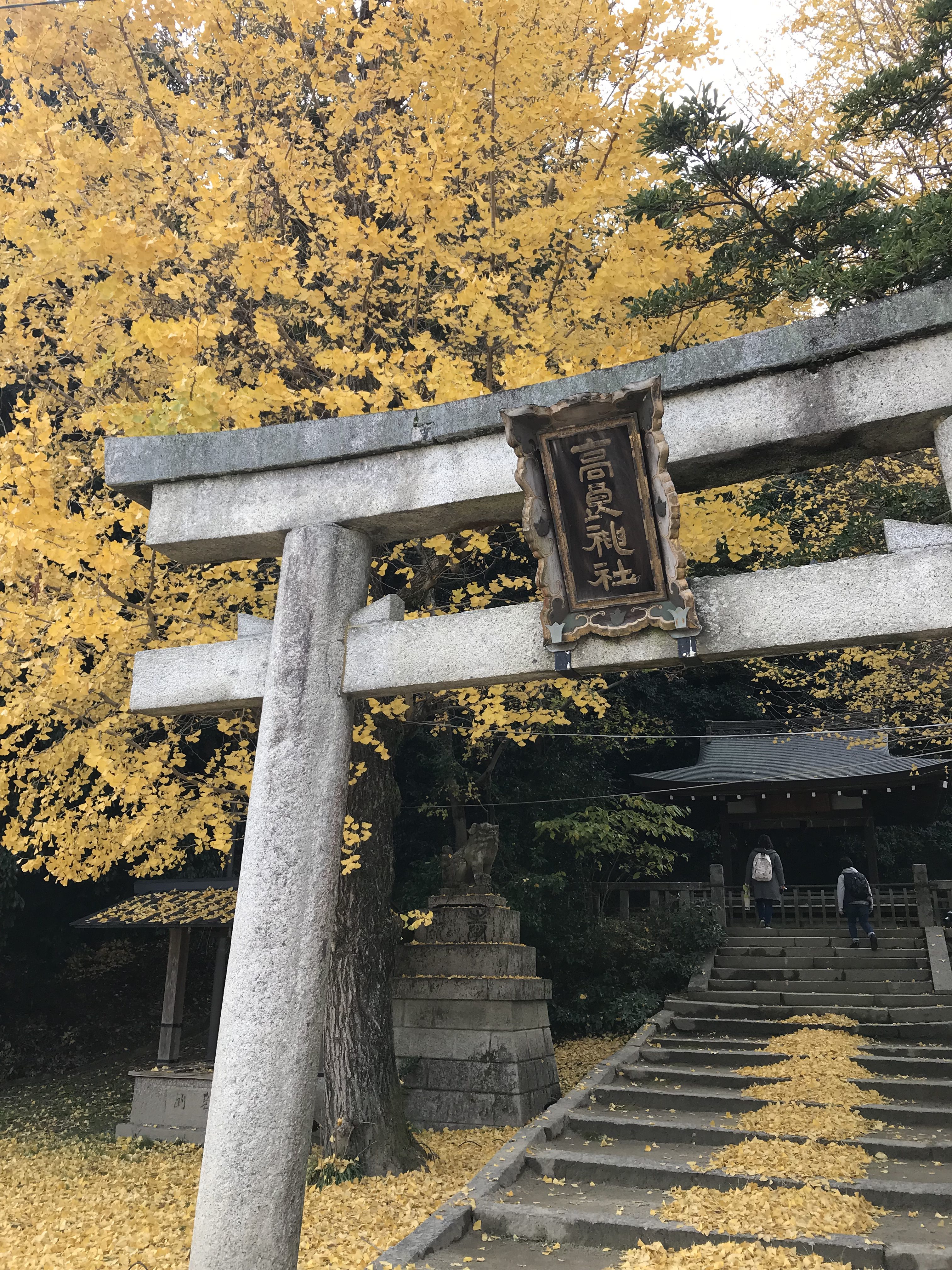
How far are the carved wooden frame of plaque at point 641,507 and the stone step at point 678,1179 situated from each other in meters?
4.63

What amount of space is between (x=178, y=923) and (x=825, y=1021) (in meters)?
8.43

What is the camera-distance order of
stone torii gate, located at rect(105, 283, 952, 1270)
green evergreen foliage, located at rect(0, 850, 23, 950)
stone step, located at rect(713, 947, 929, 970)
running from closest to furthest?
stone torii gate, located at rect(105, 283, 952, 1270) → green evergreen foliage, located at rect(0, 850, 23, 950) → stone step, located at rect(713, 947, 929, 970)

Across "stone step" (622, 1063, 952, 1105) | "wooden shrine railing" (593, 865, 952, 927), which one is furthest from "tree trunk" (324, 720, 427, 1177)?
"wooden shrine railing" (593, 865, 952, 927)

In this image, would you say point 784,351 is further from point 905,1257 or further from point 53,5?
point 53,5

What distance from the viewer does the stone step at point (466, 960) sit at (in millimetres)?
10156

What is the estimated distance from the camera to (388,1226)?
6488 mm

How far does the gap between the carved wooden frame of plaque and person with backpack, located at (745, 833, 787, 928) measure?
12.7m

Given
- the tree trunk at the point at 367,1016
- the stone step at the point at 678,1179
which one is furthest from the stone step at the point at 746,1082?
the tree trunk at the point at 367,1016

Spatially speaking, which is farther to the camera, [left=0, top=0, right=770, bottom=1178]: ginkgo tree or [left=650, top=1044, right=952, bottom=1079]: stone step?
[left=650, top=1044, right=952, bottom=1079]: stone step

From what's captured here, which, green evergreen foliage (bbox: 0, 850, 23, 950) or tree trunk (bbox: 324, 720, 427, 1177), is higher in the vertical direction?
green evergreen foliage (bbox: 0, 850, 23, 950)

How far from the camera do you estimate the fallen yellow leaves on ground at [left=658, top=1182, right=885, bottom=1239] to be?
5289 millimetres

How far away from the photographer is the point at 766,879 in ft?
50.1

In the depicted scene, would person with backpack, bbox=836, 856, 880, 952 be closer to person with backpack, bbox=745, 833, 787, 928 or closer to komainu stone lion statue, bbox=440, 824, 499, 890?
person with backpack, bbox=745, 833, 787, 928

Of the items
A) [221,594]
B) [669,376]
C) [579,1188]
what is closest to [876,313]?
[669,376]
